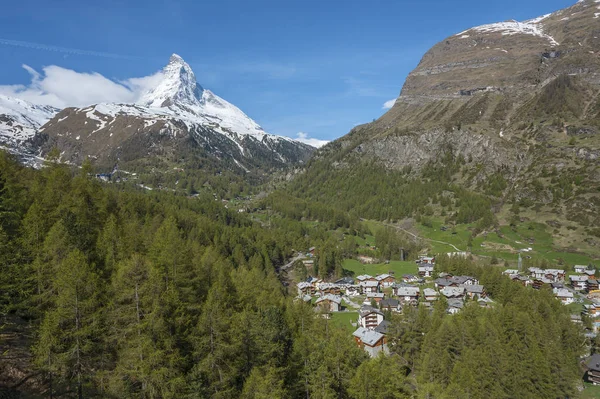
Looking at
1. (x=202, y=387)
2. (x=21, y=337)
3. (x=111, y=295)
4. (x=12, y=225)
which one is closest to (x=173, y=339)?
(x=202, y=387)

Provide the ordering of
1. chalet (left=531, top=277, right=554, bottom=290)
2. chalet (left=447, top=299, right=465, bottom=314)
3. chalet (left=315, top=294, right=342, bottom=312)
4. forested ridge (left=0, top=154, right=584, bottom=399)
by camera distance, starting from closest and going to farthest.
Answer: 1. forested ridge (left=0, top=154, right=584, bottom=399)
2. chalet (left=447, top=299, right=465, bottom=314)
3. chalet (left=315, top=294, right=342, bottom=312)
4. chalet (left=531, top=277, right=554, bottom=290)

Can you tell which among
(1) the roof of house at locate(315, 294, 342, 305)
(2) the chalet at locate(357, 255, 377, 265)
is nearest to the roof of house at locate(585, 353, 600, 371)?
(1) the roof of house at locate(315, 294, 342, 305)

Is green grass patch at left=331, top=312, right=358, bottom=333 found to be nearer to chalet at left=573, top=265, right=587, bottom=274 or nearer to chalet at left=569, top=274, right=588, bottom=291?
chalet at left=569, top=274, right=588, bottom=291

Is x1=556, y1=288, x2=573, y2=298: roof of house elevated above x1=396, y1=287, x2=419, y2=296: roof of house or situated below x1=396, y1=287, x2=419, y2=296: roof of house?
below

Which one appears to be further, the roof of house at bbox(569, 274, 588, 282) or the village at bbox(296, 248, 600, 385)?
the roof of house at bbox(569, 274, 588, 282)

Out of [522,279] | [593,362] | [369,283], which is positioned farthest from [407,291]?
[593,362]

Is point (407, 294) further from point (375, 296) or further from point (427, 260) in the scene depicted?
point (427, 260)
